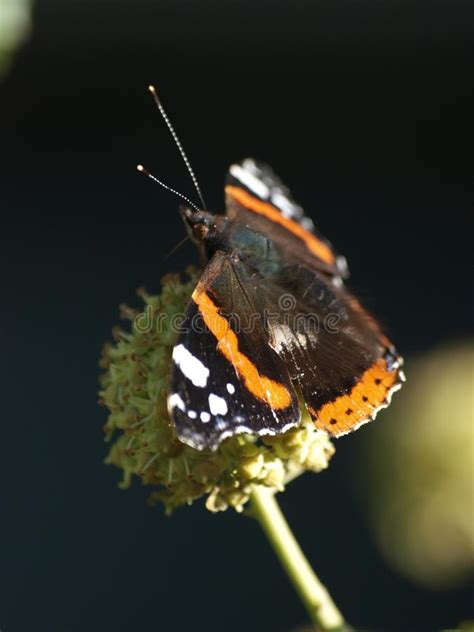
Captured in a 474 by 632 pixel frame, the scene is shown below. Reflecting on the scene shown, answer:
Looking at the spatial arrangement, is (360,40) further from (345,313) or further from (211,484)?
(211,484)

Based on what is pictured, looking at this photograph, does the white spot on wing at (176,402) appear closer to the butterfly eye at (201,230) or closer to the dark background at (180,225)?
the butterfly eye at (201,230)

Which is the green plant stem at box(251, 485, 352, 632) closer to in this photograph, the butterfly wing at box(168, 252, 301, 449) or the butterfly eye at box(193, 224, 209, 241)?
the butterfly wing at box(168, 252, 301, 449)

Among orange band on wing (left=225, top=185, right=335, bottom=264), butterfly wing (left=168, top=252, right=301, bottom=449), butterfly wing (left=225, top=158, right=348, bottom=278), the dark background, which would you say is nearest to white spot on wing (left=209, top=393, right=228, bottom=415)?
butterfly wing (left=168, top=252, right=301, bottom=449)

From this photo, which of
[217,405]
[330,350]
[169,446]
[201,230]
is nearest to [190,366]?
[217,405]

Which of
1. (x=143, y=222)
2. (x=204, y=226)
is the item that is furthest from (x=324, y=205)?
(x=204, y=226)

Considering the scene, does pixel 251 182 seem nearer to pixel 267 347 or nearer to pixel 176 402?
pixel 267 347

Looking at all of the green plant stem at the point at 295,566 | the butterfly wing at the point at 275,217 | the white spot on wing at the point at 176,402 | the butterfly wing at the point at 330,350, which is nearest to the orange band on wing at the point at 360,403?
the butterfly wing at the point at 330,350
